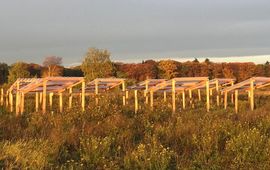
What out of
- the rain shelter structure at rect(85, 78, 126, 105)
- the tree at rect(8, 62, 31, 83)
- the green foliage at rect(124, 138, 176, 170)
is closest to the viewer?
the green foliage at rect(124, 138, 176, 170)

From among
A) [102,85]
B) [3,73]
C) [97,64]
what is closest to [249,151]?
[102,85]

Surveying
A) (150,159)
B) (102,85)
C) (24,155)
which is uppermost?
(102,85)

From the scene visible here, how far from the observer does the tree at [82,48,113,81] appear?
52.4 metres

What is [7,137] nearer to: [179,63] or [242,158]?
[242,158]

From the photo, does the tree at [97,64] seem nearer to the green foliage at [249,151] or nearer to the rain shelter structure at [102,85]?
the rain shelter structure at [102,85]

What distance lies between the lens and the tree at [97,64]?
52438 mm

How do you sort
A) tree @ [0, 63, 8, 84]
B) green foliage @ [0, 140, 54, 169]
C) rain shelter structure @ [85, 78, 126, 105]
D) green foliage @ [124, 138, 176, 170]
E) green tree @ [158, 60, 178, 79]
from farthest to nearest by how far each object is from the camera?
1. green tree @ [158, 60, 178, 79]
2. tree @ [0, 63, 8, 84]
3. rain shelter structure @ [85, 78, 126, 105]
4. green foliage @ [124, 138, 176, 170]
5. green foliage @ [0, 140, 54, 169]

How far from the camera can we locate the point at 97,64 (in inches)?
2085

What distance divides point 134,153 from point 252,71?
193ft

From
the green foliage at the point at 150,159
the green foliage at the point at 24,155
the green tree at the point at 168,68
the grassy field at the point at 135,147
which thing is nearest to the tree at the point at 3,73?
the green tree at the point at 168,68

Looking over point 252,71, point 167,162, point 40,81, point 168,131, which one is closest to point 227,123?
point 168,131

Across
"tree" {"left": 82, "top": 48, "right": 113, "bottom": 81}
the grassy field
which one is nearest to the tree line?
"tree" {"left": 82, "top": 48, "right": 113, "bottom": 81}

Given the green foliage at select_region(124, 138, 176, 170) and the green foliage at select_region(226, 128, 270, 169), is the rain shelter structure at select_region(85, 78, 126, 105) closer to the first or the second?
the green foliage at select_region(226, 128, 270, 169)

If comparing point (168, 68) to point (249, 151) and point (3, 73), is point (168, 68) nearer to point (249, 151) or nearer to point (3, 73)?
point (3, 73)
